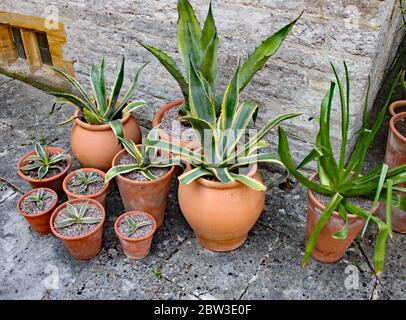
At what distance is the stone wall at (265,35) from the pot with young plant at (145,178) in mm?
641

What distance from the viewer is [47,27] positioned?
3074 millimetres

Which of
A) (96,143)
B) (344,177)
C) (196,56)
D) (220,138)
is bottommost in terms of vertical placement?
(96,143)

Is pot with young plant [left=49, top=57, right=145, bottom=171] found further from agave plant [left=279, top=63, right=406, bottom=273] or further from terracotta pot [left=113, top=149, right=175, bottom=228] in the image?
agave plant [left=279, top=63, right=406, bottom=273]

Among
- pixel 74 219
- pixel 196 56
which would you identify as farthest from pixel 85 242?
pixel 196 56

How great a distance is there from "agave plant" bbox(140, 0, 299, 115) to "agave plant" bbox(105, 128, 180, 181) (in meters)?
0.37

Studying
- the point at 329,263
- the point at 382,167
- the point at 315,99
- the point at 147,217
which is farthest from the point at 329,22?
the point at 147,217

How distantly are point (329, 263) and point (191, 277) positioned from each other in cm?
67

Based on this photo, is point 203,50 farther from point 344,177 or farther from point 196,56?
point 344,177

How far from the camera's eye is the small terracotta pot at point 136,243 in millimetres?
2025

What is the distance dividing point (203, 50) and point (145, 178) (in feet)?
2.34

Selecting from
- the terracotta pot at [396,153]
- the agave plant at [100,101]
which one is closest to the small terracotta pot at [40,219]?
the agave plant at [100,101]

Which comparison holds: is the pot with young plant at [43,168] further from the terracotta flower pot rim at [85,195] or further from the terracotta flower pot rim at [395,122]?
the terracotta flower pot rim at [395,122]

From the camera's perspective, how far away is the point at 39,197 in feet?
7.29
